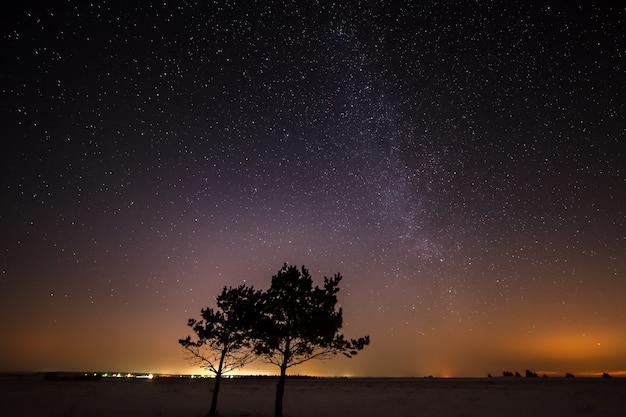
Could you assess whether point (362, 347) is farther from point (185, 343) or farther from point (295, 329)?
point (185, 343)

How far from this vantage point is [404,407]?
29.0 meters

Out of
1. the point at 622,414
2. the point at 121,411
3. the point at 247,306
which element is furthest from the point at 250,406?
the point at 622,414

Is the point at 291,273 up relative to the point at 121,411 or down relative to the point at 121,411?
up

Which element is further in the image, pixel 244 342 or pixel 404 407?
pixel 404 407

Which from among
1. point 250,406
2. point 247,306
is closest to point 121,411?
point 250,406

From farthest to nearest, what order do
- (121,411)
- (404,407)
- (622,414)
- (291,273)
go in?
(404,407) < (121,411) < (291,273) < (622,414)

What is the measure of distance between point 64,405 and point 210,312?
16.1m

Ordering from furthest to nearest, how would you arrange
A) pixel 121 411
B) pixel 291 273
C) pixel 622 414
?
1. pixel 121 411
2. pixel 291 273
3. pixel 622 414

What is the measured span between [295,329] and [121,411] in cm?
1463

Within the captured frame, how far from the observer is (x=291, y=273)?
23.6m

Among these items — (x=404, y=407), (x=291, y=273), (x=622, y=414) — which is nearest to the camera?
Answer: (x=622, y=414)

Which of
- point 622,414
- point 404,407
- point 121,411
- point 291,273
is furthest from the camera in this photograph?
point 404,407

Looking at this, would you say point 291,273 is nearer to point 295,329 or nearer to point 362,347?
point 295,329

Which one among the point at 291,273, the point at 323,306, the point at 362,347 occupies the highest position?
the point at 291,273
